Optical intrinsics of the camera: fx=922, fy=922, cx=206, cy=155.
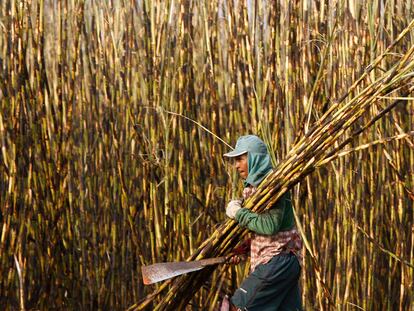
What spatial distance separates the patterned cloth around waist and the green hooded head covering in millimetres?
50

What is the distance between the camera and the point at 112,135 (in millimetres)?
3256

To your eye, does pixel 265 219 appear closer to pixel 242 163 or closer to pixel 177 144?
Result: pixel 242 163

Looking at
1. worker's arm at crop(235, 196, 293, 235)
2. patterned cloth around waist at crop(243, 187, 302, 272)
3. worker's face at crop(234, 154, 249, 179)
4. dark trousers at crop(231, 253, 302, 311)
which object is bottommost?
dark trousers at crop(231, 253, 302, 311)

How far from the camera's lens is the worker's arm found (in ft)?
8.45

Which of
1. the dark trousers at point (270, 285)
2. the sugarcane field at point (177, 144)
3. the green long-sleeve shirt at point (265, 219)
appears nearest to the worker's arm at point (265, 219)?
the green long-sleeve shirt at point (265, 219)

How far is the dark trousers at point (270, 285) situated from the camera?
2.66 m

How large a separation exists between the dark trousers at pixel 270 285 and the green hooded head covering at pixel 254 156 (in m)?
0.24

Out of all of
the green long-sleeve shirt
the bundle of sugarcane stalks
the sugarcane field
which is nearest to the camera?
the bundle of sugarcane stalks

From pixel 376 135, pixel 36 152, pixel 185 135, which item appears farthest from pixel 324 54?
pixel 36 152

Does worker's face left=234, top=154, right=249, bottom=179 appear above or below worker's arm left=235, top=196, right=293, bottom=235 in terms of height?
above

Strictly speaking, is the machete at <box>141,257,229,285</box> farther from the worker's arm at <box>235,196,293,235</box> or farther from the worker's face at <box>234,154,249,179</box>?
the worker's face at <box>234,154,249,179</box>

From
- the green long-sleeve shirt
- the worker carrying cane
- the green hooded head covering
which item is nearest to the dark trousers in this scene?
the worker carrying cane

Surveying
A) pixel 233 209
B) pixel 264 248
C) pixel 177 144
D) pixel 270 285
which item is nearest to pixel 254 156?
pixel 233 209

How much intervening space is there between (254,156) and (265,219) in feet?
0.60
